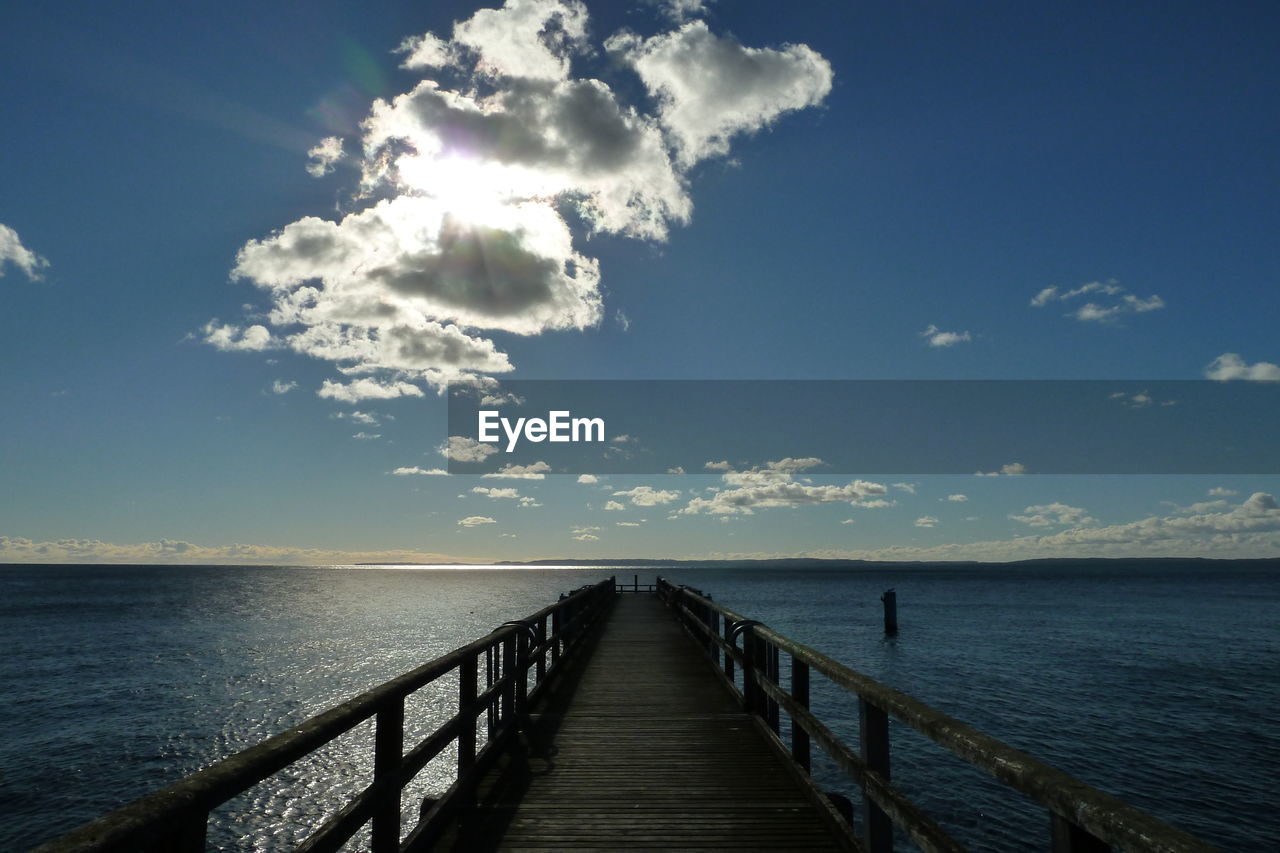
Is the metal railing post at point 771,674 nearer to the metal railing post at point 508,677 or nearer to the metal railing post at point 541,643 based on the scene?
the metal railing post at point 508,677

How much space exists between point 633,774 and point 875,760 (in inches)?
122

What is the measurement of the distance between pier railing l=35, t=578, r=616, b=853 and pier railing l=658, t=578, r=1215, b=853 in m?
2.39

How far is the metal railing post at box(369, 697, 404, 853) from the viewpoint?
4.04 meters

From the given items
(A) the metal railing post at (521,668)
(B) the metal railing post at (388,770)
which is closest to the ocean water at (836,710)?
(A) the metal railing post at (521,668)

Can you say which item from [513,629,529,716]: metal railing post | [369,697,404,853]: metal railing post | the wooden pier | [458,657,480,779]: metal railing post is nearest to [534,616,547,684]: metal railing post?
the wooden pier

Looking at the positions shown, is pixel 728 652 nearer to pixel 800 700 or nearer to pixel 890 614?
pixel 800 700

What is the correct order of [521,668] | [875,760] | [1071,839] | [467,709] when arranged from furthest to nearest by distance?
[521,668]
[467,709]
[875,760]
[1071,839]

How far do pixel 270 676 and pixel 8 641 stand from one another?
33.3 m

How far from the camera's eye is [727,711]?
9102 mm

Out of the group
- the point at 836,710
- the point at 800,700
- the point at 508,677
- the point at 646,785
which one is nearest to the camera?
the point at 800,700

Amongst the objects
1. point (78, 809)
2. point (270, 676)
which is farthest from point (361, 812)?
point (270, 676)

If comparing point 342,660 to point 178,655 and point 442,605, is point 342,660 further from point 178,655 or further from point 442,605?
point 442,605

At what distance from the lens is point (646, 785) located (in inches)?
Answer: 247

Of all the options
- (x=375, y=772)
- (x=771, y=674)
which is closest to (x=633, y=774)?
(x=771, y=674)
